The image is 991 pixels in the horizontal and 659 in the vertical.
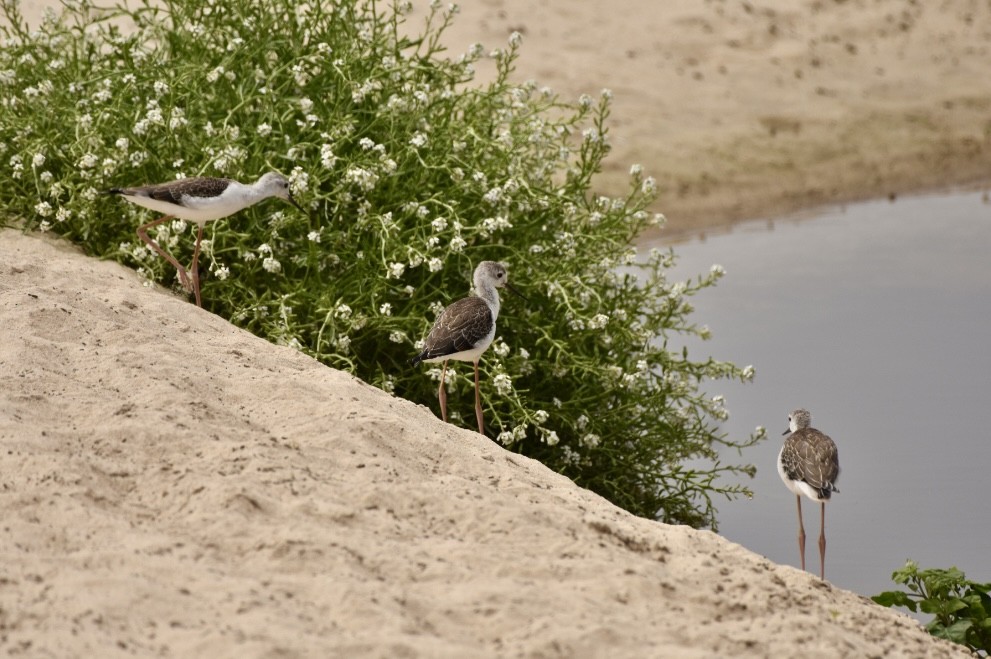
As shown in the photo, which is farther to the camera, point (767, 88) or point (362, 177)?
point (767, 88)

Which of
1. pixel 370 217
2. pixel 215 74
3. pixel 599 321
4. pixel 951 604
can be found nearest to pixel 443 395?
pixel 599 321

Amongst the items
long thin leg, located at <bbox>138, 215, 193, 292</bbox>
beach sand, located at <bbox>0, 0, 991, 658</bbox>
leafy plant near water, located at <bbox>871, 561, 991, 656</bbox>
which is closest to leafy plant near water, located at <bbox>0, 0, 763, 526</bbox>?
long thin leg, located at <bbox>138, 215, 193, 292</bbox>

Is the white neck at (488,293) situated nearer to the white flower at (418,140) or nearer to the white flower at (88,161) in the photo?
the white flower at (418,140)

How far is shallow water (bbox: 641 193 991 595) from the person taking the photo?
7715mm

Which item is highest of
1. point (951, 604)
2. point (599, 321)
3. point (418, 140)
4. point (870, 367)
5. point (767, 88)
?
point (767, 88)

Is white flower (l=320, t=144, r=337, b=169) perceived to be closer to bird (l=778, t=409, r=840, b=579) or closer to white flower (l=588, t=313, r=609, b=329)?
white flower (l=588, t=313, r=609, b=329)

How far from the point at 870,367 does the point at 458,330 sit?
15.0ft

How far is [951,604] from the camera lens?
18.3 feet

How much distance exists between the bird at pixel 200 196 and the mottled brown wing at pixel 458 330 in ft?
3.58

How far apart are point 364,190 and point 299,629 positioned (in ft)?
12.6

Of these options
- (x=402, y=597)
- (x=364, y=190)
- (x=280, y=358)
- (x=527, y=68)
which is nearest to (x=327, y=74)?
(x=364, y=190)

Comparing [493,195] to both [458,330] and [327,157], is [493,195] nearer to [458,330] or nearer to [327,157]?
[327,157]

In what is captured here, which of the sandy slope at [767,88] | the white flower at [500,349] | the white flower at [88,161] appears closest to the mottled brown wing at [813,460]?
the white flower at [500,349]

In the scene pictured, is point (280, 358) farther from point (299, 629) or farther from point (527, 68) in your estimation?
point (527, 68)
